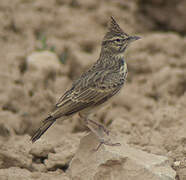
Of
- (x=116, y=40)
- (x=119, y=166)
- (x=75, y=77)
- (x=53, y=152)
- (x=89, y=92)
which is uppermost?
(x=116, y=40)

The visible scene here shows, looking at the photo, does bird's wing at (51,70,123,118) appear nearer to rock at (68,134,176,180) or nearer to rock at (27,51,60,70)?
rock at (68,134,176,180)

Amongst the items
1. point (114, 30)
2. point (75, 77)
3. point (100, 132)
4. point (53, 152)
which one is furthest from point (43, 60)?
point (100, 132)

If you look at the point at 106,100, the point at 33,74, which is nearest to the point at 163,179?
the point at 106,100

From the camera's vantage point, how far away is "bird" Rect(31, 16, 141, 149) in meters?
5.78

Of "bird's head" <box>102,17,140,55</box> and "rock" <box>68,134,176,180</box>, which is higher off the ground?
"bird's head" <box>102,17,140,55</box>

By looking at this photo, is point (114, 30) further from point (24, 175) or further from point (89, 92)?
point (24, 175)

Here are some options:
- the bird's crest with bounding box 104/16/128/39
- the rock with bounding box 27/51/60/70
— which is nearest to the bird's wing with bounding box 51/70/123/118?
the bird's crest with bounding box 104/16/128/39

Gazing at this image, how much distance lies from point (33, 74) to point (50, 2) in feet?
10.3

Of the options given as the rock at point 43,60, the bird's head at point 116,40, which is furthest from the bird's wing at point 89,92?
the rock at point 43,60

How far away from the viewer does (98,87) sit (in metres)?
6.12

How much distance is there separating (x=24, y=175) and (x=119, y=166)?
121 centimetres

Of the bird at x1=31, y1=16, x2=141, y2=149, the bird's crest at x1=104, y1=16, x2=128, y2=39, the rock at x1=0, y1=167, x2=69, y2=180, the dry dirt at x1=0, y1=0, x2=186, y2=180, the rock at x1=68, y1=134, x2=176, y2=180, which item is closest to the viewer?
the rock at x1=68, y1=134, x2=176, y2=180

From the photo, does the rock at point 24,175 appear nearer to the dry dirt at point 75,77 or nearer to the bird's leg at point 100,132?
the dry dirt at point 75,77

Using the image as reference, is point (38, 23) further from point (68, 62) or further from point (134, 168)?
point (134, 168)
